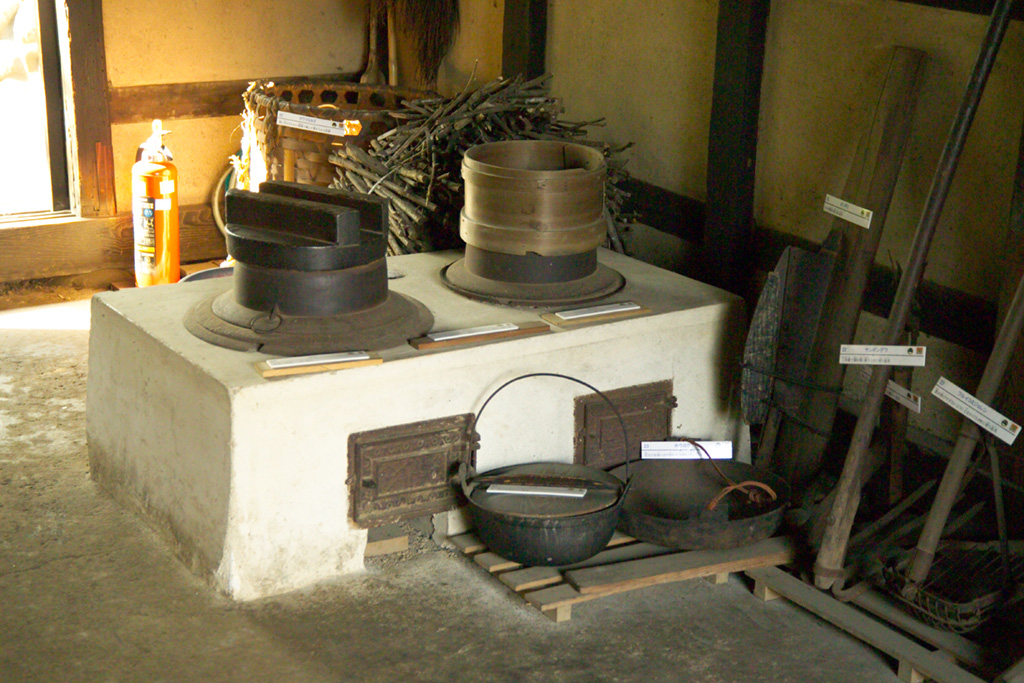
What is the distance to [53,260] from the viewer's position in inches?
258

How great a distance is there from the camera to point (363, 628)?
11.7 feet

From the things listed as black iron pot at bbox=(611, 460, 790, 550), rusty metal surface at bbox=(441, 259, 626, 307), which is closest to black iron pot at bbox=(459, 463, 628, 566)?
black iron pot at bbox=(611, 460, 790, 550)

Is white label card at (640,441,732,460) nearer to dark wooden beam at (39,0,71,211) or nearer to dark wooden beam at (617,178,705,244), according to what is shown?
dark wooden beam at (617,178,705,244)

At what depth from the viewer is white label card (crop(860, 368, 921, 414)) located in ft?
11.8

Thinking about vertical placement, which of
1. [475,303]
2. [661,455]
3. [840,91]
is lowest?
[661,455]

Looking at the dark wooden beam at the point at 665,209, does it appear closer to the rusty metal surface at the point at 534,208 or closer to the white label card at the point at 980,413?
the rusty metal surface at the point at 534,208

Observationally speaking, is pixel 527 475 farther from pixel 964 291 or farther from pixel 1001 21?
pixel 1001 21

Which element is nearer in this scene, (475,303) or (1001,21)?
(1001,21)

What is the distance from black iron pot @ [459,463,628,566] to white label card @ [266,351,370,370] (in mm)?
530

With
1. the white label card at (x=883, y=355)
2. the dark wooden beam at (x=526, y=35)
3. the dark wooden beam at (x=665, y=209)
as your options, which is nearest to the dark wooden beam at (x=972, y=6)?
the white label card at (x=883, y=355)

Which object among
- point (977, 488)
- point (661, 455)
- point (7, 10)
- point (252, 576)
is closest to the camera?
point (252, 576)

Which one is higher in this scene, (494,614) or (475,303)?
(475,303)

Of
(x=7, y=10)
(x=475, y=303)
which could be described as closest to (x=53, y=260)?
(x=7, y=10)

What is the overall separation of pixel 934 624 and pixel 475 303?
185 centimetres
